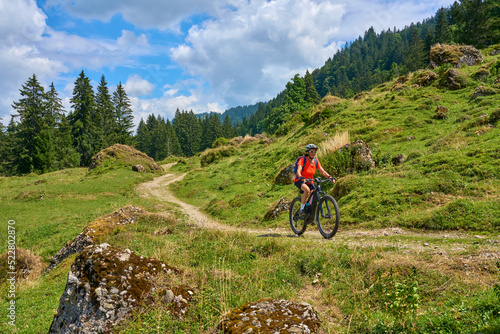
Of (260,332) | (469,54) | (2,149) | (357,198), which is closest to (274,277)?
(260,332)

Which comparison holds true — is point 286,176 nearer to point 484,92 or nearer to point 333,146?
point 333,146

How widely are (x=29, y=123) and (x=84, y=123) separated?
9123 millimetres

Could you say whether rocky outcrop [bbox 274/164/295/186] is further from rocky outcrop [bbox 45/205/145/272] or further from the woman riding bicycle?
rocky outcrop [bbox 45/205/145/272]

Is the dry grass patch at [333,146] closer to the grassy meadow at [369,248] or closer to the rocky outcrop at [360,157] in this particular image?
the grassy meadow at [369,248]

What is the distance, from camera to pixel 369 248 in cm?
558

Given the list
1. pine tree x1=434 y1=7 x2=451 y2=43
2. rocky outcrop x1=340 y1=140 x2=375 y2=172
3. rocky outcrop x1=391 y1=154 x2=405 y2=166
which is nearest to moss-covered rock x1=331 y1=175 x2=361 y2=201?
rocky outcrop x1=340 y1=140 x2=375 y2=172

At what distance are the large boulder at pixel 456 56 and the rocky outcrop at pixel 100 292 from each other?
3130 cm

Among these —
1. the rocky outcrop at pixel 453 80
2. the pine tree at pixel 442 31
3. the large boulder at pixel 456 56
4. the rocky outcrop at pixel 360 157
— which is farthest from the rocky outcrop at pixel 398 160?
the pine tree at pixel 442 31

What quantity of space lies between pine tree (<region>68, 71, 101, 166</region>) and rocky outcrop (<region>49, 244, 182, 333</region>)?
58.1 meters

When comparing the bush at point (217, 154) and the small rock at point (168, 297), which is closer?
the small rock at point (168, 297)

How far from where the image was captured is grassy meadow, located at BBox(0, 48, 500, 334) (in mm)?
3443

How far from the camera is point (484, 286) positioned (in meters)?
3.44

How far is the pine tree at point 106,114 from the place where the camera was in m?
57.1

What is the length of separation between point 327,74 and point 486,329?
197896 mm
